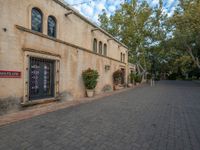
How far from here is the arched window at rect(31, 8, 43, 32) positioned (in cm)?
833

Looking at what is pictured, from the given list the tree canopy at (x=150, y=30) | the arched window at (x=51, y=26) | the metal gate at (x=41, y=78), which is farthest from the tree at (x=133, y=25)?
the metal gate at (x=41, y=78)

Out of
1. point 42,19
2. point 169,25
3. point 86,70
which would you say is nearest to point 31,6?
point 42,19

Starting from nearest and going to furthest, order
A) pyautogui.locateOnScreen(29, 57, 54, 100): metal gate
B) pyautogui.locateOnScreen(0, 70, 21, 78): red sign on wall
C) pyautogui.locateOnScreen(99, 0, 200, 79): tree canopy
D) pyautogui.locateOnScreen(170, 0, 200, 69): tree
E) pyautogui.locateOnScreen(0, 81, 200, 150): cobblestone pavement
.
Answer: pyautogui.locateOnScreen(0, 81, 200, 150): cobblestone pavement, pyautogui.locateOnScreen(0, 70, 21, 78): red sign on wall, pyautogui.locateOnScreen(29, 57, 54, 100): metal gate, pyautogui.locateOnScreen(170, 0, 200, 69): tree, pyautogui.locateOnScreen(99, 0, 200, 79): tree canopy

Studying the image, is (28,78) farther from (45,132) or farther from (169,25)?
(169,25)

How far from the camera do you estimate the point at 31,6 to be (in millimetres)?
8031

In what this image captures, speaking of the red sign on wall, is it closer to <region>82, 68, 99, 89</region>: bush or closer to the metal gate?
the metal gate

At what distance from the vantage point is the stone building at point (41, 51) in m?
6.99

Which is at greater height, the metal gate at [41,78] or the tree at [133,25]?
the tree at [133,25]

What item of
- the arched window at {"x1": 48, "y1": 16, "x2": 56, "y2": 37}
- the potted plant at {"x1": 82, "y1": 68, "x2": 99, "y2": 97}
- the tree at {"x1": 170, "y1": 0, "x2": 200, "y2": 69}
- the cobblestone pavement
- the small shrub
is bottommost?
the cobblestone pavement

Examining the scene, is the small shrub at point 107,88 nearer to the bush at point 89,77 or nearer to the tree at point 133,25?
the bush at point 89,77

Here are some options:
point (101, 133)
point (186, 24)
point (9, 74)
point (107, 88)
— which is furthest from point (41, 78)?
point (186, 24)

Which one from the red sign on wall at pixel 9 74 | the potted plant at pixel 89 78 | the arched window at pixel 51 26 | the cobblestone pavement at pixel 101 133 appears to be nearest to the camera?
the cobblestone pavement at pixel 101 133

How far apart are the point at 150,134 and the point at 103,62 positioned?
11.5m

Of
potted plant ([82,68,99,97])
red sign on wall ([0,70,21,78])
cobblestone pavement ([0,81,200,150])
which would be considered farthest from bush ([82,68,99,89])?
cobblestone pavement ([0,81,200,150])
